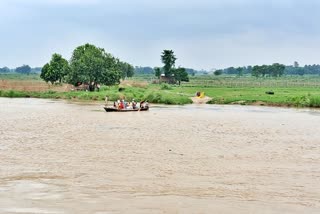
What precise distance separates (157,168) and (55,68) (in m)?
64.1

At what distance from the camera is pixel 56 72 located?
7925 cm

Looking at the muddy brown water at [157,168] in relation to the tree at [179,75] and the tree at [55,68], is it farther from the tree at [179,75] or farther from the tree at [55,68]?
the tree at [179,75]

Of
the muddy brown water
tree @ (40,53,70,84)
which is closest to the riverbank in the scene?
tree @ (40,53,70,84)

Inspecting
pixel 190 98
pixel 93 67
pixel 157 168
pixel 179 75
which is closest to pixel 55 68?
pixel 93 67

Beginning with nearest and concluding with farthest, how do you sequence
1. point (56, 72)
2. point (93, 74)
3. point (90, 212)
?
point (90, 212)
point (93, 74)
point (56, 72)

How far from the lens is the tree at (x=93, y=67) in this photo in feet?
226

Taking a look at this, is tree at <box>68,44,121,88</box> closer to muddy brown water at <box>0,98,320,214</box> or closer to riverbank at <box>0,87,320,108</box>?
riverbank at <box>0,87,320,108</box>

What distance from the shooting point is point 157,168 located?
17891mm

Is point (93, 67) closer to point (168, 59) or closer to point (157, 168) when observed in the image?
point (168, 59)

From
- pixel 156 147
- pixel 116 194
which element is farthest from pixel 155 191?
pixel 156 147

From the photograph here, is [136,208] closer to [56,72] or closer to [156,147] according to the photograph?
[156,147]

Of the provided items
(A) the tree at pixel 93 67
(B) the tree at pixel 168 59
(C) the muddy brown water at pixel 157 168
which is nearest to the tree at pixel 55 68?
(A) the tree at pixel 93 67

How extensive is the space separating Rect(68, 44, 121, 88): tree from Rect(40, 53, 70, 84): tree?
6.53 m

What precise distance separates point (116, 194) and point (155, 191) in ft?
3.88
